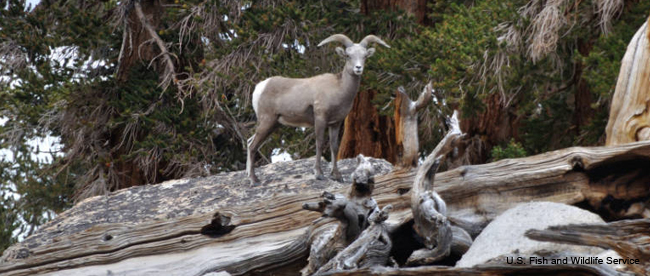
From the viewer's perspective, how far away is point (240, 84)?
12250 millimetres

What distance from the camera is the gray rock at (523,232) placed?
554 centimetres

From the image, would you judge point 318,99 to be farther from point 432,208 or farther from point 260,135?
point 432,208

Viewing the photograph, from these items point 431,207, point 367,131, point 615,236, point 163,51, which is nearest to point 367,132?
point 367,131

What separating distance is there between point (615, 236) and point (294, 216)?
2.41 m

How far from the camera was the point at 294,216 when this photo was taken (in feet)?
22.7

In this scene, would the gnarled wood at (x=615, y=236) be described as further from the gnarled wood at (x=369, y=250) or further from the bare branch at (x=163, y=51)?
the bare branch at (x=163, y=51)

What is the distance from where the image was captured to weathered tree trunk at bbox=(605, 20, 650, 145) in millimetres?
7305

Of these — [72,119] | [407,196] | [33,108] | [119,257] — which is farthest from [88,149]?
[407,196]

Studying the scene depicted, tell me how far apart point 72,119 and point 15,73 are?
1366mm

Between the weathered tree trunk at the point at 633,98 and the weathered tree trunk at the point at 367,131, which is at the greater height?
the weathered tree trunk at the point at 367,131

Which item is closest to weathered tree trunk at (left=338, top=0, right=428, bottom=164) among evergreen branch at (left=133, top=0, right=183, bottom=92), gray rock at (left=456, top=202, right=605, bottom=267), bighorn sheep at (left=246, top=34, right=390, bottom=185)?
evergreen branch at (left=133, top=0, right=183, bottom=92)

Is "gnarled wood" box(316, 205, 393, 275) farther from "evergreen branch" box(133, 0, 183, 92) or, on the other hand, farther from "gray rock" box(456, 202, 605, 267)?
"evergreen branch" box(133, 0, 183, 92)

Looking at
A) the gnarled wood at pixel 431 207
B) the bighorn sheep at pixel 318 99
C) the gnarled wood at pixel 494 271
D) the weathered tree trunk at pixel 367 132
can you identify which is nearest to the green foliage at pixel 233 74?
the weathered tree trunk at pixel 367 132

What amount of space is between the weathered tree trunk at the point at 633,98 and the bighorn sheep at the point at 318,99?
2.13 metres
